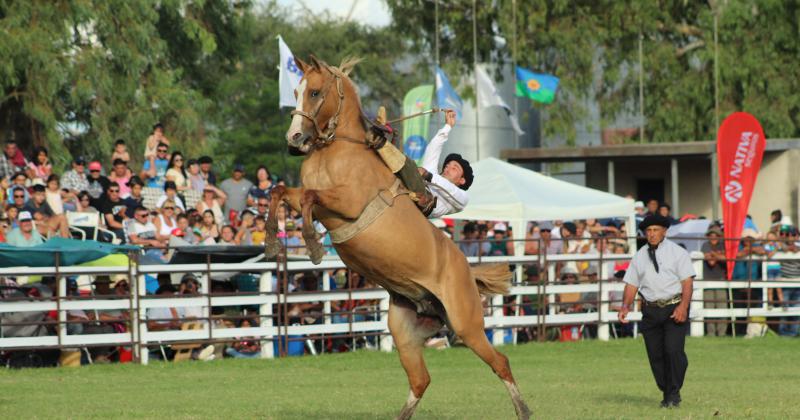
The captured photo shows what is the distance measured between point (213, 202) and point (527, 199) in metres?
5.08

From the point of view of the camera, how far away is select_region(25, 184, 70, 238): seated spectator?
55.9 feet

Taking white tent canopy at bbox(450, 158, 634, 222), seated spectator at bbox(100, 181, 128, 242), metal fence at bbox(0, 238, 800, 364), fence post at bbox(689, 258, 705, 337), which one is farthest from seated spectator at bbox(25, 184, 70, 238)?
fence post at bbox(689, 258, 705, 337)

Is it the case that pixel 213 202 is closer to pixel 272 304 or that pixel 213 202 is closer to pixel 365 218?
pixel 272 304

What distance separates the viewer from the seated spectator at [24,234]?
16.3 metres

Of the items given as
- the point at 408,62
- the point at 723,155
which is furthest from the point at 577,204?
the point at 408,62

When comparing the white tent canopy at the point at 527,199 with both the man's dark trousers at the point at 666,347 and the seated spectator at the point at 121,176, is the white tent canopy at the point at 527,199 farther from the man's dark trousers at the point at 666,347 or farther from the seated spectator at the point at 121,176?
the man's dark trousers at the point at 666,347

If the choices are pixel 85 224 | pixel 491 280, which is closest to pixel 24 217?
pixel 85 224

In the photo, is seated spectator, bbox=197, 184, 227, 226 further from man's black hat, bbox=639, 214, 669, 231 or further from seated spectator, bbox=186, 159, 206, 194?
man's black hat, bbox=639, 214, 669, 231

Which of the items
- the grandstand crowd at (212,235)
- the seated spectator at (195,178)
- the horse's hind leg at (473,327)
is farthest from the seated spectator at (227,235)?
the horse's hind leg at (473,327)

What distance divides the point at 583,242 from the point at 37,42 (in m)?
10.2

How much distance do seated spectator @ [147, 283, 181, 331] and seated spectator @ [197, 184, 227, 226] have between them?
2088 millimetres

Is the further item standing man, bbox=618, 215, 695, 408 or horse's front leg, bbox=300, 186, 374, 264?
standing man, bbox=618, 215, 695, 408

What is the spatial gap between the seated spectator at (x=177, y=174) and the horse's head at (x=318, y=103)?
11.1 meters

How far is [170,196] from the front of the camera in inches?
746
